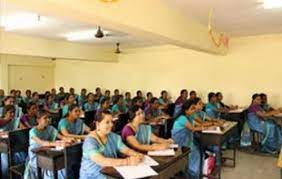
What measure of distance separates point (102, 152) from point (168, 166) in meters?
0.62

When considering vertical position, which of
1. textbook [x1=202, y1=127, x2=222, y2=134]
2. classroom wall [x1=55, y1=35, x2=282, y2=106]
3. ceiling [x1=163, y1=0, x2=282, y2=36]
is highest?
ceiling [x1=163, y1=0, x2=282, y2=36]

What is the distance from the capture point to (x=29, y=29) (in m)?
6.11

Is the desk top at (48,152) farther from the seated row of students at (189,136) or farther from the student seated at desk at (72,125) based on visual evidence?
the seated row of students at (189,136)

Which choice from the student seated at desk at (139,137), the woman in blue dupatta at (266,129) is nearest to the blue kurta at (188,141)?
the student seated at desk at (139,137)

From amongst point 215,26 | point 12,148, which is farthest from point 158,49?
point 12,148

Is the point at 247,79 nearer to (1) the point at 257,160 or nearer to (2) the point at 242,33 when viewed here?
(2) the point at 242,33

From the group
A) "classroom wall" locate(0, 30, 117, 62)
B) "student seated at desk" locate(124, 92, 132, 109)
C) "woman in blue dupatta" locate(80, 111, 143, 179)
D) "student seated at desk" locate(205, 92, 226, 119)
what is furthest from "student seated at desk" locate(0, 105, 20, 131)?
"student seated at desk" locate(205, 92, 226, 119)

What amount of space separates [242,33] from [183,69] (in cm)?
211

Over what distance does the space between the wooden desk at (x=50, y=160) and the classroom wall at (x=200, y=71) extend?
5.54 m

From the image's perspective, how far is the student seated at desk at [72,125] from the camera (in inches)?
169

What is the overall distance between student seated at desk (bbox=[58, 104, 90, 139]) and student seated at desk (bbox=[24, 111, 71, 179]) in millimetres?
224

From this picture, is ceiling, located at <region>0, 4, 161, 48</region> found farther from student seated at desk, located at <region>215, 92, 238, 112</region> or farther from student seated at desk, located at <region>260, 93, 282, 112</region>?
student seated at desk, located at <region>260, 93, 282, 112</region>

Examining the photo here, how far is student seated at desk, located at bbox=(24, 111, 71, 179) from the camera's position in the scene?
342 cm

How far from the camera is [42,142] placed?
3.56 metres
